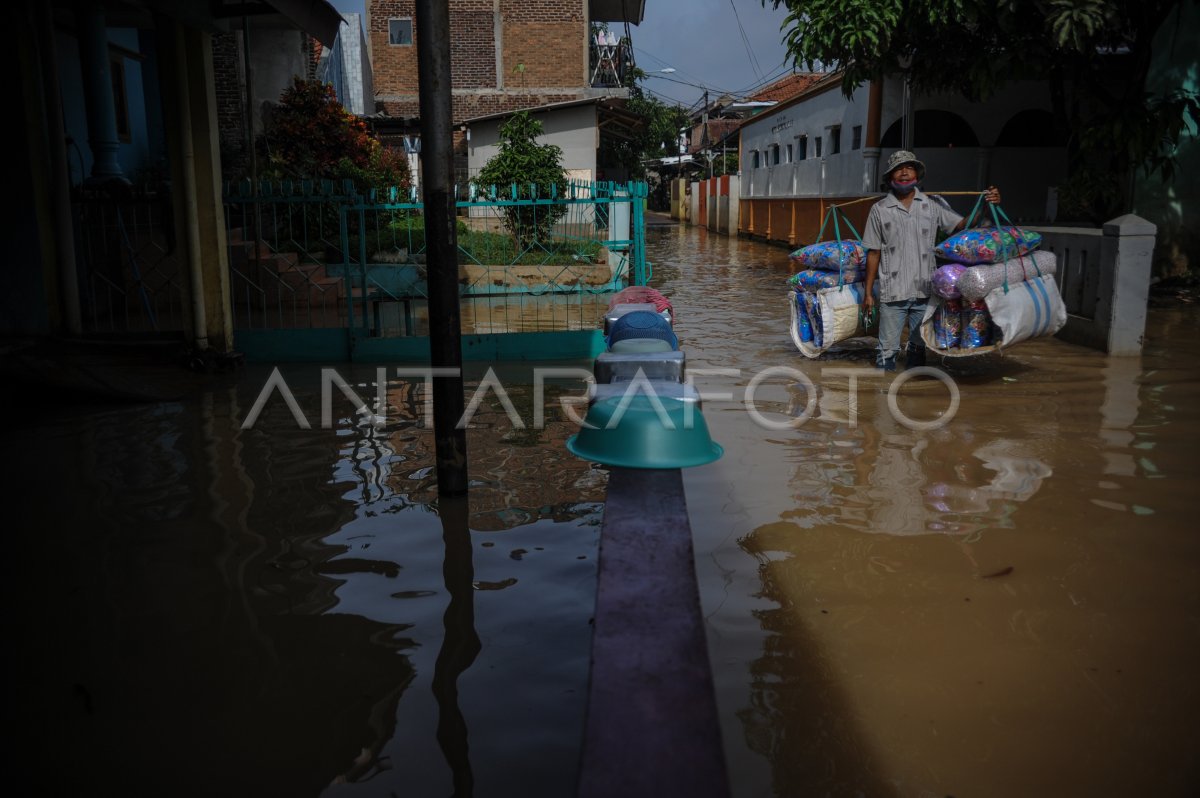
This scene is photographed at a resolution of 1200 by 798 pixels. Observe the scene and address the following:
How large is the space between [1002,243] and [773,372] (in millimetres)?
2162

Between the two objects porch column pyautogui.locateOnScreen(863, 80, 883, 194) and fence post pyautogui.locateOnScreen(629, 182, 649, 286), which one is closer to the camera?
fence post pyautogui.locateOnScreen(629, 182, 649, 286)

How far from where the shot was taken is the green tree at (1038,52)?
10.6 m

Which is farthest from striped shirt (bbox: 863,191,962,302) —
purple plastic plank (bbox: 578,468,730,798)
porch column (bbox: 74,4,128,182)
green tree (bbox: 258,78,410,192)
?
green tree (bbox: 258,78,410,192)

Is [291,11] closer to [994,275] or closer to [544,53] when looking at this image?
[994,275]

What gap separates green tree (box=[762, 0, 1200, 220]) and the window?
1828cm

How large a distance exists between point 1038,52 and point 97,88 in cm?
1108

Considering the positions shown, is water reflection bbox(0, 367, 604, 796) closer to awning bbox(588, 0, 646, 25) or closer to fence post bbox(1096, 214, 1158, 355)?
fence post bbox(1096, 214, 1158, 355)

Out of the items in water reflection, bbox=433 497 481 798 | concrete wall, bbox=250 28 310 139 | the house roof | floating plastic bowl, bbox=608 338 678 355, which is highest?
concrete wall, bbox=250 28 310 139

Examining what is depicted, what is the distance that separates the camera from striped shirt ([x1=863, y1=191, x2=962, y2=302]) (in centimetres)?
736

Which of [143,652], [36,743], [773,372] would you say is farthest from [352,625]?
[773,372]

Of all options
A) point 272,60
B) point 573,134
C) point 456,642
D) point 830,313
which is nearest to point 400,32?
point 573,134

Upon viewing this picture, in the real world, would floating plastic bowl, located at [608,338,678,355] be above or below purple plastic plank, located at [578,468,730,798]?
above

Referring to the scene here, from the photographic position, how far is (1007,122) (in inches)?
801

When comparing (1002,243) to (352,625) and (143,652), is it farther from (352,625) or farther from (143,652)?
(143,652)
